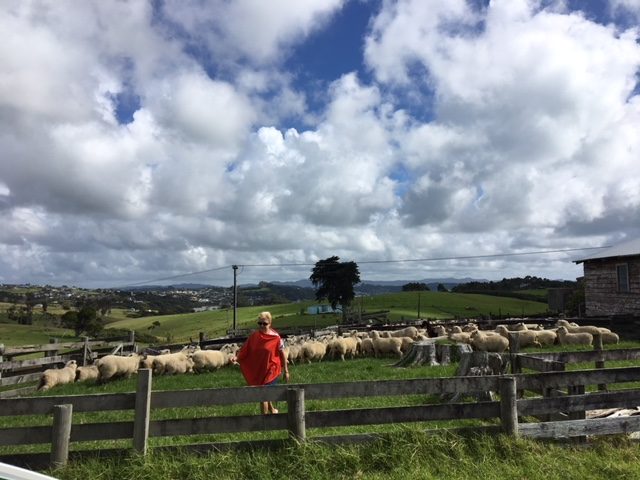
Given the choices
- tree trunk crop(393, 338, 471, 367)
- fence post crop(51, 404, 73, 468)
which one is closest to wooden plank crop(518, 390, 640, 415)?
fence post crop(51, 404, 73, 468)

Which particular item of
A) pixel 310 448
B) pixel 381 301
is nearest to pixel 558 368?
pixel 310 448

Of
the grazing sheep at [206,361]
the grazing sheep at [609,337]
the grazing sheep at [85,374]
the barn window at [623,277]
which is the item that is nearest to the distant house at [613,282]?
the barn window at [623,277]

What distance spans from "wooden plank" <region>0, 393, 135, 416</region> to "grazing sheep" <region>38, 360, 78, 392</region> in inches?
461

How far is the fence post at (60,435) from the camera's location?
230 inches

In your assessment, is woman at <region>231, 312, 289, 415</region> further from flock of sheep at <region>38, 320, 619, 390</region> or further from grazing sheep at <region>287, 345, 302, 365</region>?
grazing sheep at <region>287, 345, 302, 365</region>

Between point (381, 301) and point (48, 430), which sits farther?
point (381, 301)

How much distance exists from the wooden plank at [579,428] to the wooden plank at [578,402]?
178mm

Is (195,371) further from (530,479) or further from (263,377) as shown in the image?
(530,479)

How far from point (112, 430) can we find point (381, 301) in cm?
8144

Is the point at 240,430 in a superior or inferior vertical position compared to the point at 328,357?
superior

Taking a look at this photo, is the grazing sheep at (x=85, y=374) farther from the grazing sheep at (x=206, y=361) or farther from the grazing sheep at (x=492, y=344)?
the grazing sheep at (x=492, y=344)

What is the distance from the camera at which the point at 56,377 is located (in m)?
16.8

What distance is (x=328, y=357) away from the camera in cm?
2195

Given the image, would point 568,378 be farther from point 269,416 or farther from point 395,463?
point 269,416
